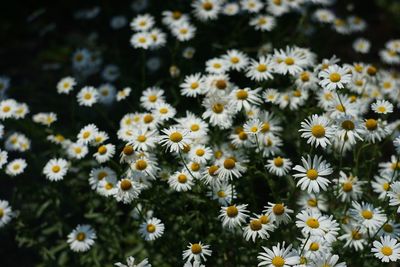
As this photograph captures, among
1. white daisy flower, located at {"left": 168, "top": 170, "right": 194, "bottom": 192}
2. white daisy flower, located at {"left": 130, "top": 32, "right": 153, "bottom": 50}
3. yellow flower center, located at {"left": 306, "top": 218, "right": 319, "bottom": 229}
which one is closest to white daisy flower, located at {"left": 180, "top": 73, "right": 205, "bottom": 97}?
white daisy flower, located at {"left": 130, "top": 32, "right": 153, "bottom": 50}

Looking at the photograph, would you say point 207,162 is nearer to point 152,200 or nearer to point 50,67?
point 152,200

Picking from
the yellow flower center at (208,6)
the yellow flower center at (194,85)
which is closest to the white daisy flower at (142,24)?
the yellow flower center at (208,6)

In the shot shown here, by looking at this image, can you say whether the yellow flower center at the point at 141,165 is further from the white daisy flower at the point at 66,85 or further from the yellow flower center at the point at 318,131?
the white daisy flower at the point at 66,85

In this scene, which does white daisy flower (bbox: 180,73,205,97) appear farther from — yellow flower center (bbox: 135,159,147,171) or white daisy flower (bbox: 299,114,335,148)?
white daisy flower (bbox: 299,114,335,148)

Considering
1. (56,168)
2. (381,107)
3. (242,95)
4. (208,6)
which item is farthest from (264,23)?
(56,168)

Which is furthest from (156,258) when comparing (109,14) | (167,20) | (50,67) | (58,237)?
(109,14)

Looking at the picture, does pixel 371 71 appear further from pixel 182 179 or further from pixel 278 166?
pixel 182 179
